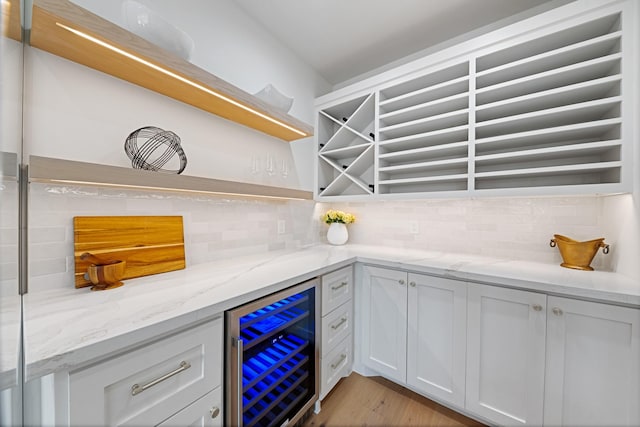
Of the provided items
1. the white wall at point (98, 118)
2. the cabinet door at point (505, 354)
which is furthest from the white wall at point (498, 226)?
the white wall at point (98, 118)

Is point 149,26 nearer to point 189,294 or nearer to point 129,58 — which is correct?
point 129,58

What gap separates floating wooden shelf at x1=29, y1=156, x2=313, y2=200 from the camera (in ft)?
2.44

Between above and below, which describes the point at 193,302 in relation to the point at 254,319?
above

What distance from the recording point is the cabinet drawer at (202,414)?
76 centimetres

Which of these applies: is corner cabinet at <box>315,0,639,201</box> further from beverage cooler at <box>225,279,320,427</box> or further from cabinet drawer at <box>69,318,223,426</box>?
cabinet drawer at <box>69,318,223,426</box>

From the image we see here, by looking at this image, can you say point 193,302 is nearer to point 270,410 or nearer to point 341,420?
point 270,410

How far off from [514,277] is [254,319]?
1.32 meters

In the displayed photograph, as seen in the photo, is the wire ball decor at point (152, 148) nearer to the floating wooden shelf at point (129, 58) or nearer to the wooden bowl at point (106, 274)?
the floating wooden shelf at point (129, 58)

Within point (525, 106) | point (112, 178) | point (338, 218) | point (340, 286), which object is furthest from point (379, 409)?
point (525, 106)

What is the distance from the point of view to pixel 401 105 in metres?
1.96

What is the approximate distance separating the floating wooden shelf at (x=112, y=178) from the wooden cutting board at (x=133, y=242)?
0.19 meters

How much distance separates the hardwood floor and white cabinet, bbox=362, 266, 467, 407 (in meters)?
0.12

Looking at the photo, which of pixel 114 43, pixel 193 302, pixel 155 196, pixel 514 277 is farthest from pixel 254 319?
pixel 514 277

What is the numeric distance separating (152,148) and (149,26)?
507 millimetres
